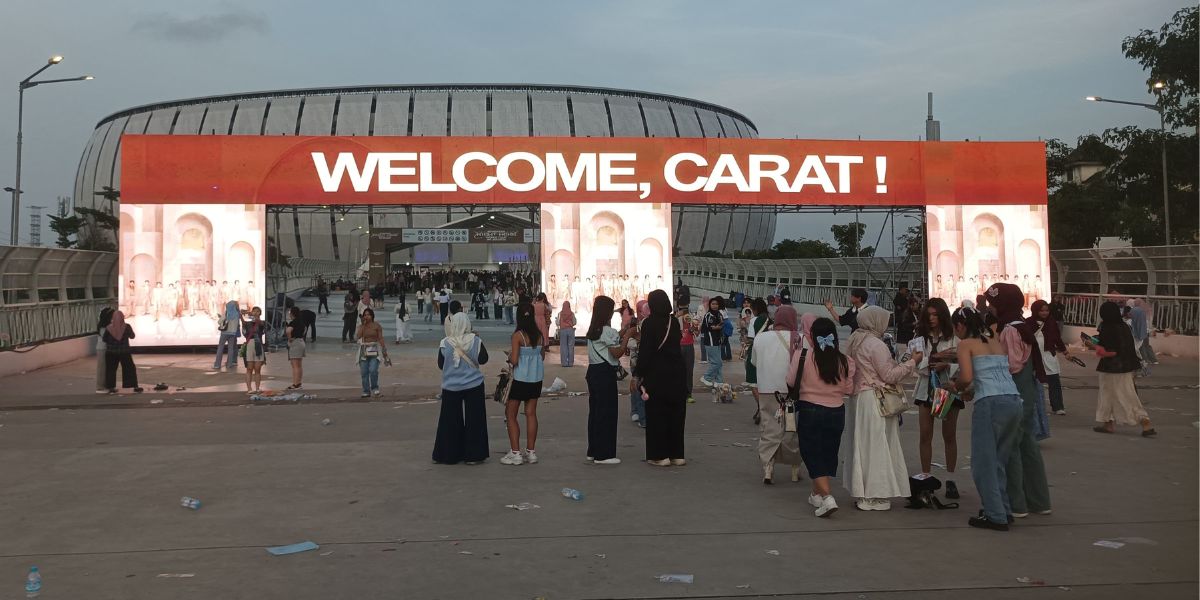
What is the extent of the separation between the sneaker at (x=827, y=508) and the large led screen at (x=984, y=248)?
19142 millimetres

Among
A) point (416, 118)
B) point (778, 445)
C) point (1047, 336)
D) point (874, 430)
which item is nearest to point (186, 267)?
point (778, 445)

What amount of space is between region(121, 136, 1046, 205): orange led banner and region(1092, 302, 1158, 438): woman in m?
14.2

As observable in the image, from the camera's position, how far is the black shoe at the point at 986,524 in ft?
21.6

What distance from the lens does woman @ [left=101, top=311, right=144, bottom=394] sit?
50.8ft

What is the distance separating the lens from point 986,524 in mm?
6664

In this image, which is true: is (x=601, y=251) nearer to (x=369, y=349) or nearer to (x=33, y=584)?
(x=369, y=349)

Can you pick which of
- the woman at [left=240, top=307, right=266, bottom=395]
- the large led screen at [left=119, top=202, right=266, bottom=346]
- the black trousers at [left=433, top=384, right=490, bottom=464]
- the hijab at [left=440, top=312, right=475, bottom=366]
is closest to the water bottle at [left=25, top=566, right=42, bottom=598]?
the black trousers at [left=433, top=384, right=490, bottom=464]

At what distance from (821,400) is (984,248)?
1975 cm

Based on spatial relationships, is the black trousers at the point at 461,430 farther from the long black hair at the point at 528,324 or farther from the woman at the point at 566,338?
the woman at the point at 566,338

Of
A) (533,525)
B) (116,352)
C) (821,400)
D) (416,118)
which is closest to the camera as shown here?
(533,525)

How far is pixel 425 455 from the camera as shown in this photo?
9805 millimetres

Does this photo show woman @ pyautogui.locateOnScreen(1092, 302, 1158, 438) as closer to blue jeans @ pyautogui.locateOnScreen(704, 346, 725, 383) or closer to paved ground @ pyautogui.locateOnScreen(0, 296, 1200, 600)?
paved ground @ pyautogui.locateOnScreen(0, 296, 1200, 600)

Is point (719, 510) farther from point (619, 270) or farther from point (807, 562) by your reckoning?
point (619, 270)

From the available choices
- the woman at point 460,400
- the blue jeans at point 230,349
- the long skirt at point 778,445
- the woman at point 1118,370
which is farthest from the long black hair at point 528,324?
the blue jeans at point 230,349
